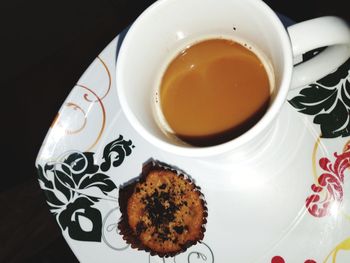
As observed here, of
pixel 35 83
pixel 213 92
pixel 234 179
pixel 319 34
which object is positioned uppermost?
pixel 319 34

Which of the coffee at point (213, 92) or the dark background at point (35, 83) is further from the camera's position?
the dark background at point (35, 83)

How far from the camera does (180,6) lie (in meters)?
0.74

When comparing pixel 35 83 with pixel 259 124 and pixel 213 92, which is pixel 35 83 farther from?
pixel 259 124

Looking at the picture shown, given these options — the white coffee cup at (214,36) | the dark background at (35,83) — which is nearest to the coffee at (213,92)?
the white coffee cup at (214,36)

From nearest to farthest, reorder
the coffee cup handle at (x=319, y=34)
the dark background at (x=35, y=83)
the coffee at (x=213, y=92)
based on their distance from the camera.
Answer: the coffee cup handle at (x=319, y=34) → the coffee at (x=213, y=92) → the dark background at (x=35, y=83)

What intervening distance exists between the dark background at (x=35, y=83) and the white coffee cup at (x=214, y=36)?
22.3 inches

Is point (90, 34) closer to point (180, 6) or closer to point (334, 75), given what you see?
point (180, 6)

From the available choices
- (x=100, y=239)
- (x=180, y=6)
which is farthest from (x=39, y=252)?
(x=180, y=6)

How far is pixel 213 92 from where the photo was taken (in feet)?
2.76

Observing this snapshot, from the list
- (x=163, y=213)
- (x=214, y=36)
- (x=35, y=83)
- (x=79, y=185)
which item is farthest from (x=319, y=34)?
(x=35, y=83)

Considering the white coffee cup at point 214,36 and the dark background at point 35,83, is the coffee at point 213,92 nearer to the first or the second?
the white coffee cup at point 214,36

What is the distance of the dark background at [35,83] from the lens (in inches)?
54.2

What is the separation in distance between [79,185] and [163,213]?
0.67 feet

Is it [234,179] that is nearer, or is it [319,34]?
[319,34]
